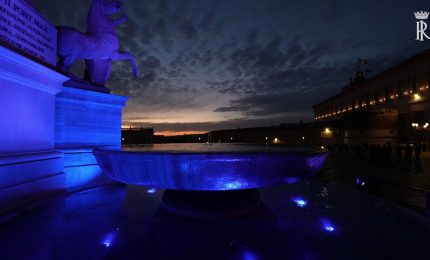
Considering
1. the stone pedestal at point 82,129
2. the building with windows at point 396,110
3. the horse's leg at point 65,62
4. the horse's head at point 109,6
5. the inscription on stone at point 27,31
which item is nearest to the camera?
the inscription on stone at point 27,31

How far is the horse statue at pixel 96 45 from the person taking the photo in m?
5.93

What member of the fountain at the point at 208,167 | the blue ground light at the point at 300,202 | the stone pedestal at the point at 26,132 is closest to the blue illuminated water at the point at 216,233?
the blue ground light at the point at 300,202

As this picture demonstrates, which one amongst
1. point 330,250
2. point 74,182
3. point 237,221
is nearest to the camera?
point 330,250

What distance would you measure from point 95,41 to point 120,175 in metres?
4.57

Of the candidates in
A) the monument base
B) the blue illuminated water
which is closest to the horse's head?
the monument base

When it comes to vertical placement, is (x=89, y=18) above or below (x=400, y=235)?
above

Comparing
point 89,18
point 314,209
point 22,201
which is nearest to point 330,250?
point 314,209

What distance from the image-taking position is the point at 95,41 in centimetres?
639

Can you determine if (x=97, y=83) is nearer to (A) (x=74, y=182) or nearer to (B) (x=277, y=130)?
(A) (x=74, y=182)

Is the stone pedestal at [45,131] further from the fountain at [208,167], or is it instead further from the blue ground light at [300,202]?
the blue ground light at [300,202]

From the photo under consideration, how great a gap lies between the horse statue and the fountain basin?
4045mm

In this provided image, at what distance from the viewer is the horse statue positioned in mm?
5934

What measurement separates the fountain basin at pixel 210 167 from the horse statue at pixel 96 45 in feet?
13.3

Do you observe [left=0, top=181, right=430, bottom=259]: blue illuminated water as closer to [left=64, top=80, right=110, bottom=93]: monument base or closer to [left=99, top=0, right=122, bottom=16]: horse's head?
[left=64, top=80, right=110, bottom=93]: monument base
